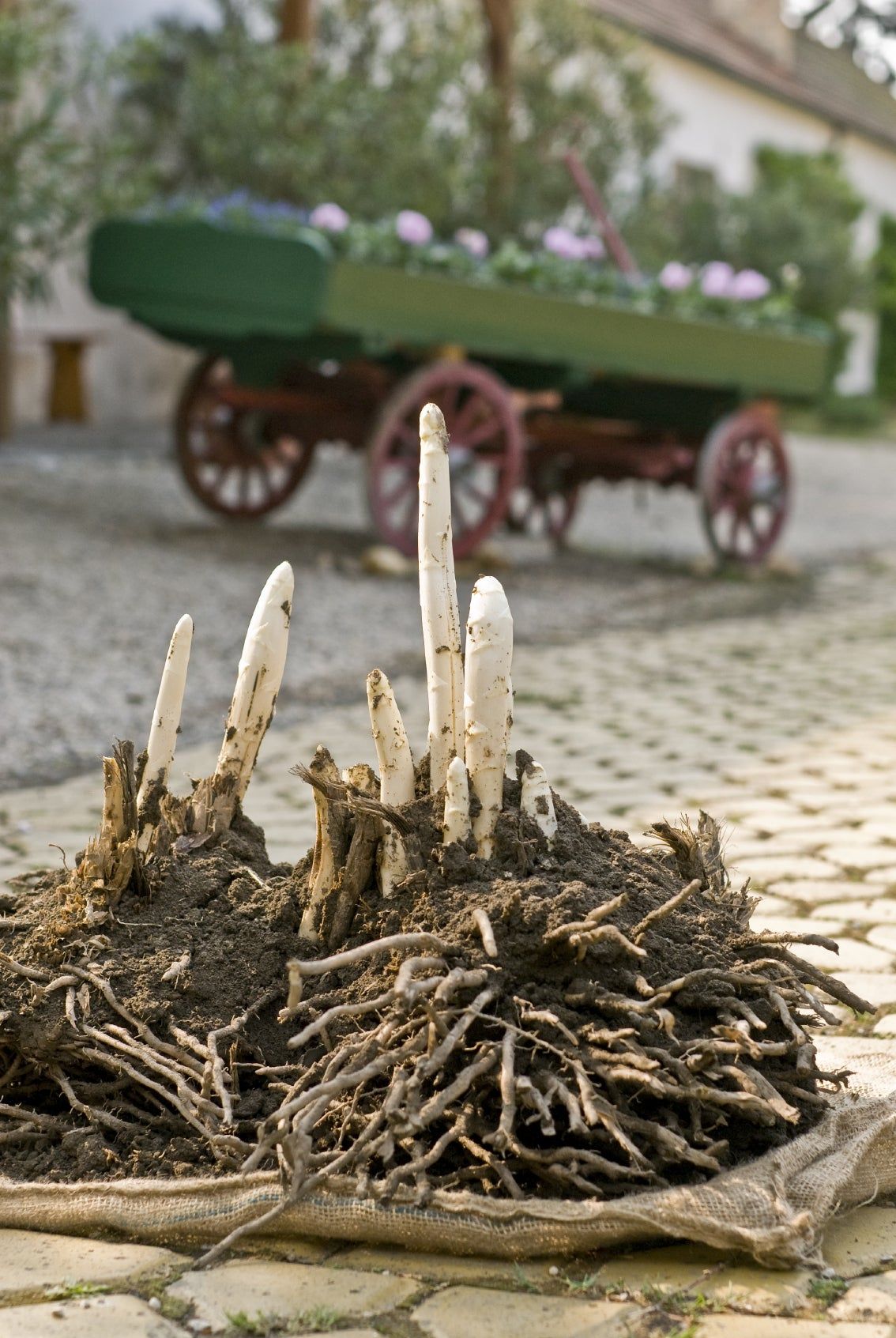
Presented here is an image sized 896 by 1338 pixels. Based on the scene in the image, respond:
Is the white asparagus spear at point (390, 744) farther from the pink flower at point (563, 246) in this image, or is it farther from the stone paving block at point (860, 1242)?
the pink flower at point (563, 246)

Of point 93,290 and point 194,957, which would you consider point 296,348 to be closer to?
point 93,290

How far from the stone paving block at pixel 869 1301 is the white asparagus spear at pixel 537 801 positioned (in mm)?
741

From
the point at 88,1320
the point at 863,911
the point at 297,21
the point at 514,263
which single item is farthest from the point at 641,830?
the point at 297,21

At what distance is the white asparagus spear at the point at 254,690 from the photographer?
2.52m

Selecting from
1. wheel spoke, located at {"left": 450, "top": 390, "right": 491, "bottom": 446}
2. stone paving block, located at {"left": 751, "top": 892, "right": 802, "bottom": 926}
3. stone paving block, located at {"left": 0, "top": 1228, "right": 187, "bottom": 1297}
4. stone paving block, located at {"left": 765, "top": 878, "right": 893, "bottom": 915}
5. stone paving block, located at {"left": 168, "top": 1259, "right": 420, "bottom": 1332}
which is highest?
wheel spoke, located at {"left": 450, "top": 390, "right": 491, "bottom": 446}

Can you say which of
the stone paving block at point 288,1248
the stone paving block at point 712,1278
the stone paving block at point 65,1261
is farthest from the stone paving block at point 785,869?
the stone paving block at point 65,1261

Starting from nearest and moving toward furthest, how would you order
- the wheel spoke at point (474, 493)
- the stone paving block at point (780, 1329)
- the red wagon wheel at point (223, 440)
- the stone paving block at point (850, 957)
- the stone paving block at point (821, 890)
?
1. the stone paving block at point (780, 1329)
2. the stone paving block at point (850, 957)
3. the stone paving block at point (821, 890)
4. the wheel spoke at point (474, 493)
5. the red wagon wheel at point (223, 440)

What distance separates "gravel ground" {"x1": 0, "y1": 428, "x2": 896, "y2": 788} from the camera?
223 inches

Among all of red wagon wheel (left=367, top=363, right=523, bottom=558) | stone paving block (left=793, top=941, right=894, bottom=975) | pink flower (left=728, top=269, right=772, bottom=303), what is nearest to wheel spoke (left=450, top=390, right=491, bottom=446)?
red wagon wheel (left=367, top=363, right=523, bottom=558)

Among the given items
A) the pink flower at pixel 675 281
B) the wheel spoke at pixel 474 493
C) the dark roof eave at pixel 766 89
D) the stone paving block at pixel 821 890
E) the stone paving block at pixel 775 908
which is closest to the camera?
the stone paving block at pixel 775 908

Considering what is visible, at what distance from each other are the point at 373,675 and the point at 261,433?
6457 millimetres

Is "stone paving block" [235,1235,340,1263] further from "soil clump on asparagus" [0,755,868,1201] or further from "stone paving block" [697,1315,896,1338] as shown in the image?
"stone paving block" [697,1315,896,1338]

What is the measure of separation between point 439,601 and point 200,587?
5.04 meters

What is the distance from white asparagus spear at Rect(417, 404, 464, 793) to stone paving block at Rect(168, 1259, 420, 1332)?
70 centimetres
